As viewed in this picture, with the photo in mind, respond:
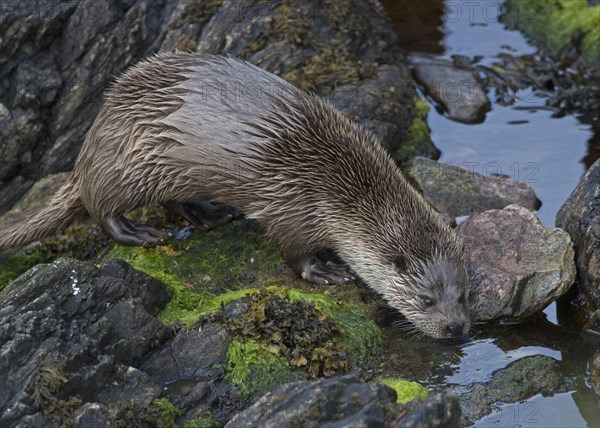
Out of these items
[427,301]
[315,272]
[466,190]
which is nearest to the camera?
[427,301]

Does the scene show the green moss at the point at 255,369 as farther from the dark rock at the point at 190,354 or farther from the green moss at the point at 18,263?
the green moss at the point at 18,263

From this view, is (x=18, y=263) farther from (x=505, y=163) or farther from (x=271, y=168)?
(x=505, y=163)

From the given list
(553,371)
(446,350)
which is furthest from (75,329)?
(553,371)

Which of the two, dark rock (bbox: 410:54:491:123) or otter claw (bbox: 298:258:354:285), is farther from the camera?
dark rock (bbox: 410:54:491:123)

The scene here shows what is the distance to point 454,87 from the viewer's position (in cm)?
861

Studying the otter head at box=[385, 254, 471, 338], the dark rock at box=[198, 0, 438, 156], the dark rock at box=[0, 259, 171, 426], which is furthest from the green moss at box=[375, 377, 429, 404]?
the dark rock at box=[198, 0, 438, 156]

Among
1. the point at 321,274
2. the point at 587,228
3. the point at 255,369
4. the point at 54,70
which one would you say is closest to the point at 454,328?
the point at 321,274

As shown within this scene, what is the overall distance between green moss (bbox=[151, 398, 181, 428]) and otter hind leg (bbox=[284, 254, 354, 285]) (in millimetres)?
1561

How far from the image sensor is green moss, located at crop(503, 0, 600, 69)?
353 inches

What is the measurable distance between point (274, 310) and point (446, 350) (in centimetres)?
108

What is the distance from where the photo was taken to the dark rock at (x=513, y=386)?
5.35 metres

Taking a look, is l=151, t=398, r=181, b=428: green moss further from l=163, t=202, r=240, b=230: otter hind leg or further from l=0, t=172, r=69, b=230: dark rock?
l=0, t=172, r=69, b=230: dark rock

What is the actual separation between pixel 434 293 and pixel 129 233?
216 centimetres

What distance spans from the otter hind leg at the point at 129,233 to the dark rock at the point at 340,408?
233 cm
